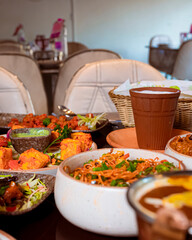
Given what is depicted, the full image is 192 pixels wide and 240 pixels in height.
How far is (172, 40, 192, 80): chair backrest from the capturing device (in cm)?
413

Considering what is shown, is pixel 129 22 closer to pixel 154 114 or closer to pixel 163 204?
pixel 154 114

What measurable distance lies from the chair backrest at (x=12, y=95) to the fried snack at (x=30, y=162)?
56.6 inches

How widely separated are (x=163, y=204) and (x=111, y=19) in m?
8.21

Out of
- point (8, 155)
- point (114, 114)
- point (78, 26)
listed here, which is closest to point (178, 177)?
point (8, 155)

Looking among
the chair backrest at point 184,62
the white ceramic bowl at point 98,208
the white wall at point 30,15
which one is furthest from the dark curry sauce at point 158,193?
the white wall at point 30,15

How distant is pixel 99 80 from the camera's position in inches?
90.7

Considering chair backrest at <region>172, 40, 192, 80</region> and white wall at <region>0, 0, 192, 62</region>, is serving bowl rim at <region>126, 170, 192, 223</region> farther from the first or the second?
white wall at <region>0, 0, 192, 62</region>

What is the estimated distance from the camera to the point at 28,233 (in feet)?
1.96

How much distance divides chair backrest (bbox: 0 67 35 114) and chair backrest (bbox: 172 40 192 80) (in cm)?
267

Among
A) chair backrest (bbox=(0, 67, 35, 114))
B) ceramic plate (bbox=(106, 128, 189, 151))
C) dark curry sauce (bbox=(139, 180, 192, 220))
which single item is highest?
dark curry sauce (bbox=(139, 180, 192, 220))

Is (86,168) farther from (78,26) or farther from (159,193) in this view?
(78,26)

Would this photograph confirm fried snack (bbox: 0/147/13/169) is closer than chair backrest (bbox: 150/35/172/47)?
Yes

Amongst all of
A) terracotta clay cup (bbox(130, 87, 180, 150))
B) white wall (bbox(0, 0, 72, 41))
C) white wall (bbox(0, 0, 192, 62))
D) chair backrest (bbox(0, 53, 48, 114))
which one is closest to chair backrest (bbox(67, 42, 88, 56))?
white wall (bbox(0, 0, 192, 62))

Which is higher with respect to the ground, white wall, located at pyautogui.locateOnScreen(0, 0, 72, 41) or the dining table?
white wall, located at pyautogui.locateOnScreen(0, 0, 72, 41)
